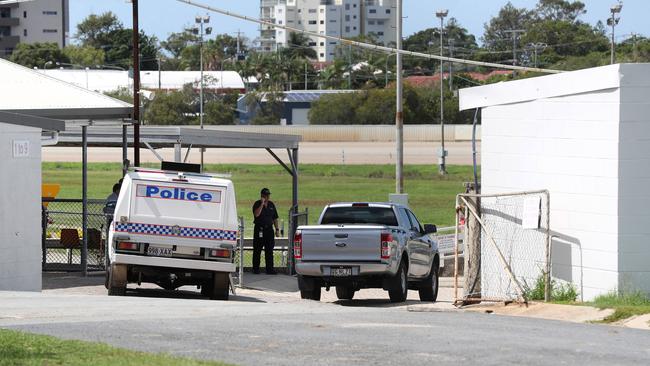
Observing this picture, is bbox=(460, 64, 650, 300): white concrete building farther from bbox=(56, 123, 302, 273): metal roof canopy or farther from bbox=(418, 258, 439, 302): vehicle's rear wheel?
bbox=(56, 123, 302, 273): metal roof canopy

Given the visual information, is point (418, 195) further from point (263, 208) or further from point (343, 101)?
point (343, 101)

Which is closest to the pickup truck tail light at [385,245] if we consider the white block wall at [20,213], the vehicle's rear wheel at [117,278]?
the vehicle's rear wheel at [117,278]

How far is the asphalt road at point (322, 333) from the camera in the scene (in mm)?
12617

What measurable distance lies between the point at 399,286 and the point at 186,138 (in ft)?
21.9

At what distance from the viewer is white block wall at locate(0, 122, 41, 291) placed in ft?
70.3

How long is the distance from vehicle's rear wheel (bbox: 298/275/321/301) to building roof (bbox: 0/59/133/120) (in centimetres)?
627

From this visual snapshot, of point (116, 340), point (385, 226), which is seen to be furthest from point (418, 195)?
point (116, 340)

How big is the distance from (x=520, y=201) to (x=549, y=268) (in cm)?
167

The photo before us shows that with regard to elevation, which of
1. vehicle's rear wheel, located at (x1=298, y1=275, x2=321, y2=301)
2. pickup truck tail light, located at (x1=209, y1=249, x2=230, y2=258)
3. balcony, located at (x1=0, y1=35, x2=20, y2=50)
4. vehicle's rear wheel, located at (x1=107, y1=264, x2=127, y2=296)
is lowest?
vehicle's rear wheel, located at (x1=298, y1=275, x2=321, y2=301)

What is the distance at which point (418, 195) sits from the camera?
233ft

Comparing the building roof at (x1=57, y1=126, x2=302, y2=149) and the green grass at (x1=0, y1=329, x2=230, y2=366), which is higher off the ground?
the building roof at (x1=57, y1=126, x2=302, y2=149)

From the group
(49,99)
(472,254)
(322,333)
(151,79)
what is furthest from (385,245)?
(151,79)

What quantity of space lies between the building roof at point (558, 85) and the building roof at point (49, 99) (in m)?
7.80

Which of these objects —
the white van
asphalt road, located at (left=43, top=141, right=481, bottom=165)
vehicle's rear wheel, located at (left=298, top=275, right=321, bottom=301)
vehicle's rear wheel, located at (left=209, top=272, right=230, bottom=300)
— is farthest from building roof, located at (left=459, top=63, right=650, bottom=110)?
asphalt road, located at (left=43, top=141, right=481, bottom=165)
